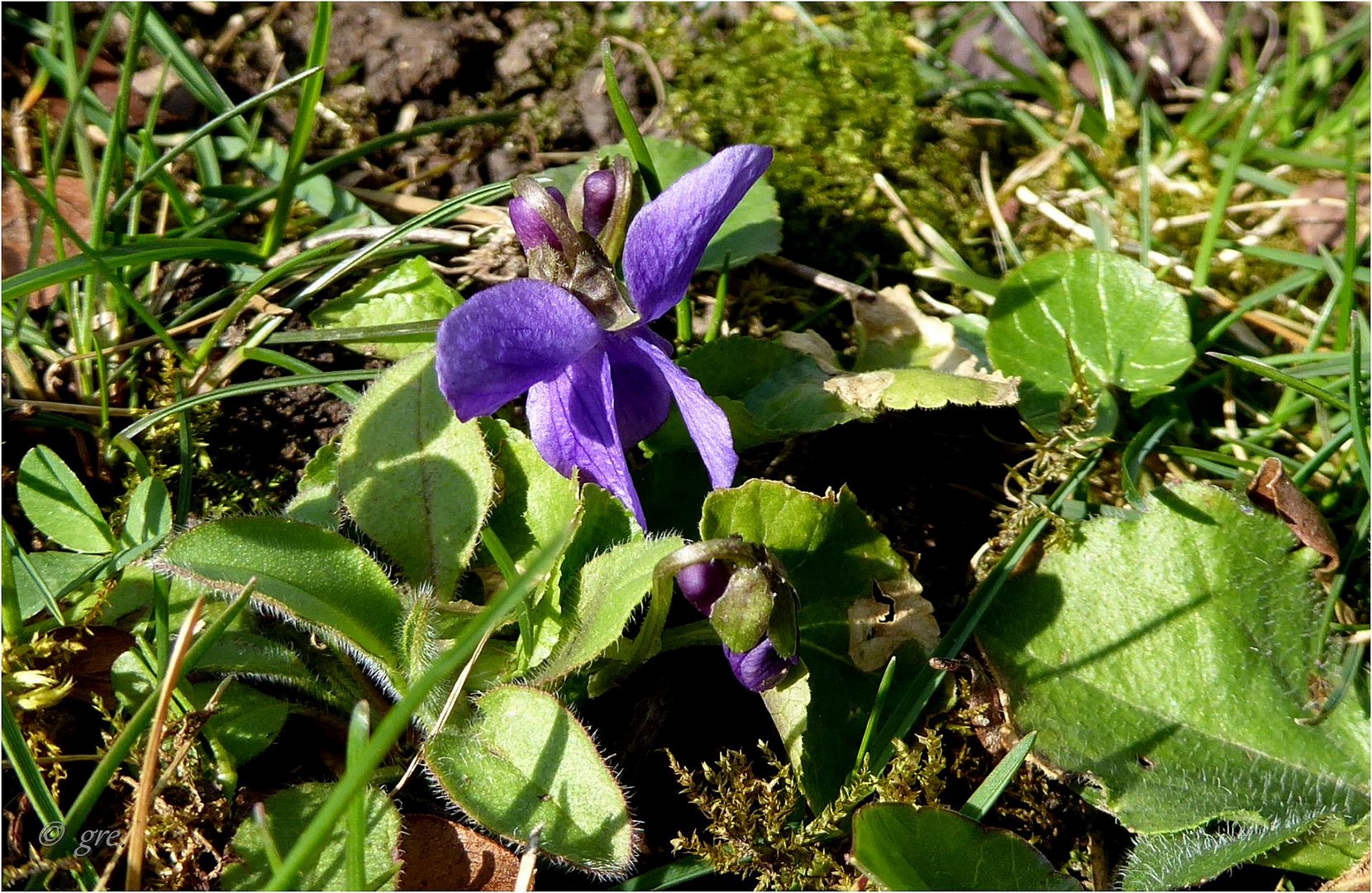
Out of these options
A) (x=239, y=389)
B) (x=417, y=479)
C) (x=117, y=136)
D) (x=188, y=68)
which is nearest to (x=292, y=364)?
(x=239, y=389)

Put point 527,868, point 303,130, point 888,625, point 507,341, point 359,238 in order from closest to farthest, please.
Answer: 1. point 507,341
2. point 527,868
3. point 888,625
4. point 303,130
5. point 359,238

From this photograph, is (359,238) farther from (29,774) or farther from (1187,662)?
(1187,662)

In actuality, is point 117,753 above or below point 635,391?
below

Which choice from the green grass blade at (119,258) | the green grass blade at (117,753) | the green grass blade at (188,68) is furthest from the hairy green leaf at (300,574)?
the green grass blade at (188,68)

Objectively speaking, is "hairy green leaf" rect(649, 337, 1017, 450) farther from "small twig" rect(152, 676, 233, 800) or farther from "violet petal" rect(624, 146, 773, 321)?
"small twig" rect(152, 676, 233, 800)

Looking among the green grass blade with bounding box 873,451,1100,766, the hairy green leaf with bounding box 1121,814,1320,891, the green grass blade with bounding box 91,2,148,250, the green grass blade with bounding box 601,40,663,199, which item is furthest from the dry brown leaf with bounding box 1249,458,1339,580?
the green grass blade with bounding box 91,2,148,250

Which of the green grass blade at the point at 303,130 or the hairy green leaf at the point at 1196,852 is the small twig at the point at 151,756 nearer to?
the green grass blade at the point at 303,130
